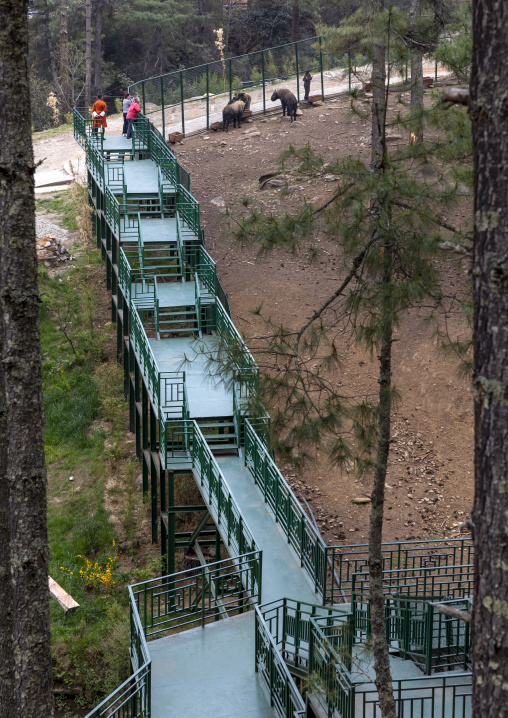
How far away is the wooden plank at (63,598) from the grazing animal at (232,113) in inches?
829

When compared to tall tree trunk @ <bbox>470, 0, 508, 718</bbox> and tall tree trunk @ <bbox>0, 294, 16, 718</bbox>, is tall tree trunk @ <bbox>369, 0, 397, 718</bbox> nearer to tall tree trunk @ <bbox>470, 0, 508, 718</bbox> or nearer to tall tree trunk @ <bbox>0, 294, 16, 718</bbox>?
tall tree trunk @ <bbox>0, 294, 16, 718</bbox>

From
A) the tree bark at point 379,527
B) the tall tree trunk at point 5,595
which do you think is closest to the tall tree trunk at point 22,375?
the tall tree trunk at point 5,595

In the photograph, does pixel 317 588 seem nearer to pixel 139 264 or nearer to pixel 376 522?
pixel 376 522

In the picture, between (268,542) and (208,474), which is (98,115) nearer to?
(208,474)

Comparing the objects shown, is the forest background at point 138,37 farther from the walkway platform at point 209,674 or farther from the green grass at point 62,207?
the walkway platform at point 209,674

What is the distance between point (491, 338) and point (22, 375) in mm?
4034

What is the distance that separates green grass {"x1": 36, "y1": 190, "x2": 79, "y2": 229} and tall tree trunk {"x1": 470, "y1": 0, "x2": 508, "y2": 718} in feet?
92.7

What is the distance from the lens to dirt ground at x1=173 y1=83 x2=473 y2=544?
55.0ft

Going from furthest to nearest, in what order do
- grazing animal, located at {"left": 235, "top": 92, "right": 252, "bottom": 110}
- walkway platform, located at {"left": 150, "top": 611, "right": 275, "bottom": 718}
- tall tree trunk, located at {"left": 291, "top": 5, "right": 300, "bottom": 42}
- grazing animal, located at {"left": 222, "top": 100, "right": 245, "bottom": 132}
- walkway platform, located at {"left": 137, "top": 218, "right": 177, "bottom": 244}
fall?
1. tall tree trunk, located at {"left": 291, "top": 5, "right": 300, "bottom": 42}
2. grazing animal, located at {"left": 235, "top": 92, "right": 252, "bottom": 110}
3. grazing animal, located at {"left": 222, "top": 100, "right": 245, "bottom": 132}
4. walkway platform, located at {"left": 137, "top": 218, "right": 177, "bottom": 244}
5. walkway platform, located at {"left": 150, "top": 611, "right": 275, "bottom": 718}

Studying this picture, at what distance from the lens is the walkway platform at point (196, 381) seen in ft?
50.7

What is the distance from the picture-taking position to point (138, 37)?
156 ft

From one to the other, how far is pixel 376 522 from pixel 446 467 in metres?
10.3

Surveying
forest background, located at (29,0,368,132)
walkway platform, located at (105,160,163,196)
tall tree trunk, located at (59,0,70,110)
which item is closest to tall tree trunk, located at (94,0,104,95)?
forest background, located at (29,0,368,132)

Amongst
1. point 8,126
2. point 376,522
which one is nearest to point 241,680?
point 376,522
